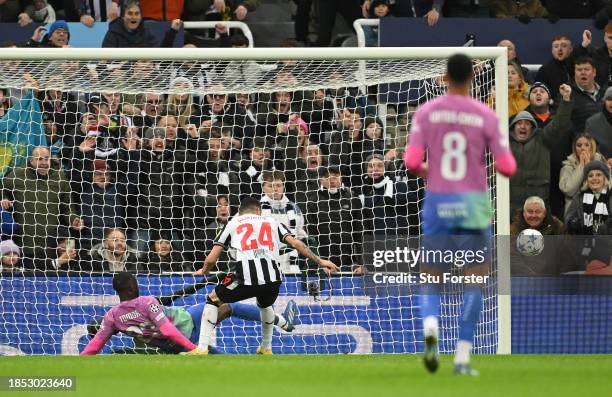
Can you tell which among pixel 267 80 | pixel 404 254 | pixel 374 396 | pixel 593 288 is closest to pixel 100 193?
pixel 267 80

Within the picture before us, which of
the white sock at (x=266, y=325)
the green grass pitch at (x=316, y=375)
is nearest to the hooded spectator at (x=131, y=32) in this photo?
the white sock at (x=266, y=325)

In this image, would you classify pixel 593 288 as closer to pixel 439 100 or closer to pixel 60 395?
pixel 439 100

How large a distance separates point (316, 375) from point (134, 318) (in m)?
3.30

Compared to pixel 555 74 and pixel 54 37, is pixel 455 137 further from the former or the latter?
pixel 54 37

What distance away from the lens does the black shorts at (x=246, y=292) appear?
13258 mm

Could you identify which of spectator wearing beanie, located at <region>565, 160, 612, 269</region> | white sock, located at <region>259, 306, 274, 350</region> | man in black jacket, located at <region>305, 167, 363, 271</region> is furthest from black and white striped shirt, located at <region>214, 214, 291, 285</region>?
spectator wearing beanie, located at <region>565, 160, 612, 269</region>

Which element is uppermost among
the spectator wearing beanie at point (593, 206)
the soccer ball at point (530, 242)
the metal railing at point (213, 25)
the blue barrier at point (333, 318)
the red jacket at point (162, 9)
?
the red jacket at point (162, 9)

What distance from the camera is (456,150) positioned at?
9109 mm

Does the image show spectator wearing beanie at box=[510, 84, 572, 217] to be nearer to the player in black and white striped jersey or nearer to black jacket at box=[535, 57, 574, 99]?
black jacket at box=[535, 57, 574, 99]

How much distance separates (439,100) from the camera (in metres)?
9.15

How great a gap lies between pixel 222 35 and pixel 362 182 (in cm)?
387

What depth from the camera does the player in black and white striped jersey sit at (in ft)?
43.4

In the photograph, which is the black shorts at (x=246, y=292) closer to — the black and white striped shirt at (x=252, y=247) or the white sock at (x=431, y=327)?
the black and white striped shirt at (x=252, y=247)

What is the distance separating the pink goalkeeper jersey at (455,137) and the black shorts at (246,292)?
442 centimetres
